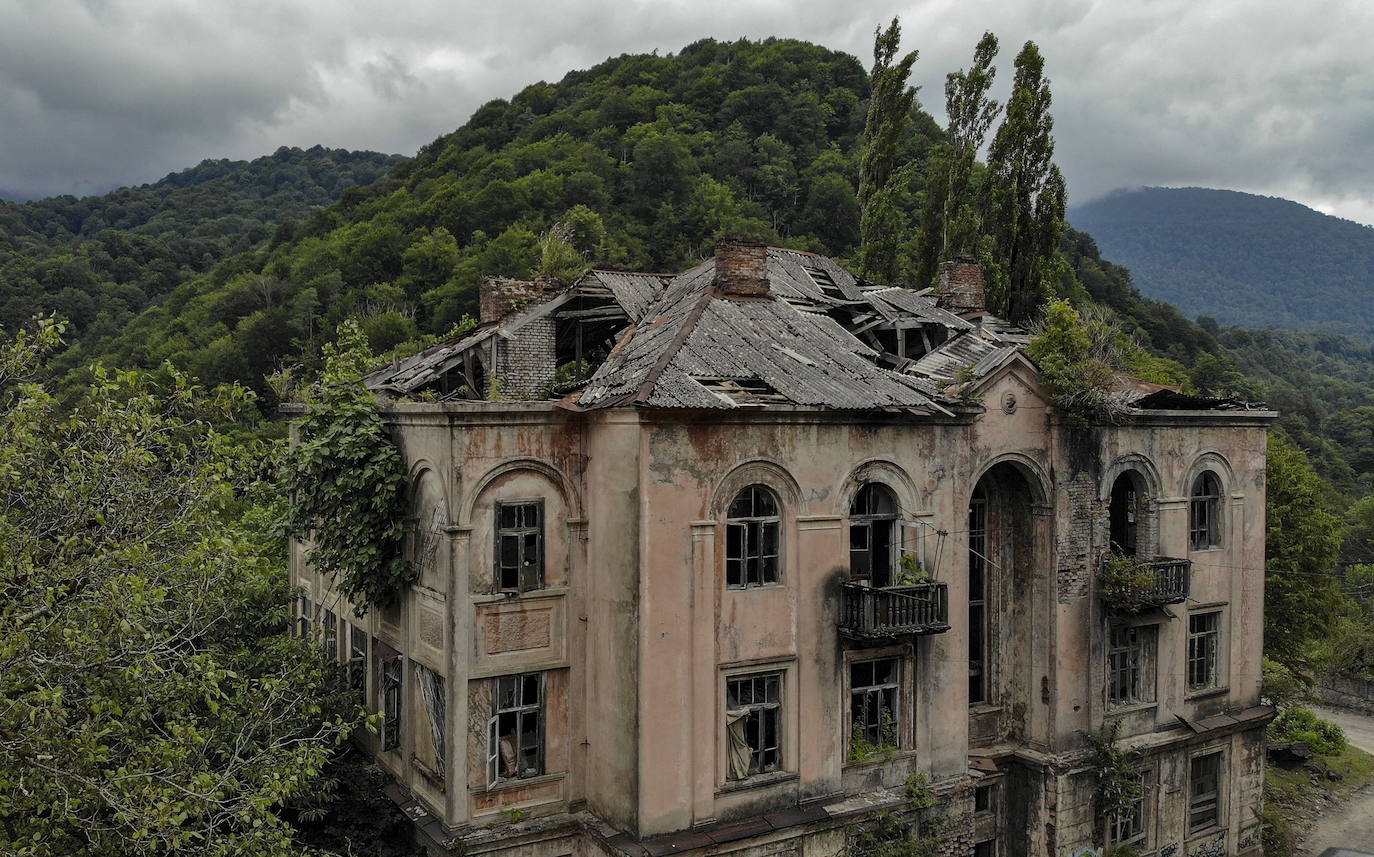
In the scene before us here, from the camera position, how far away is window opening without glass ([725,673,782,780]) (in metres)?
15.1

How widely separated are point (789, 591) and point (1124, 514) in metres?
10.0

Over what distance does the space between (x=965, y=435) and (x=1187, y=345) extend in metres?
72.2

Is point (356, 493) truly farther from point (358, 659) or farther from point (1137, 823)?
point (1137, 823)

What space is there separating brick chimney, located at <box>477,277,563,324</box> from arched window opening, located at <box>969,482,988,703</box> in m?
11.0

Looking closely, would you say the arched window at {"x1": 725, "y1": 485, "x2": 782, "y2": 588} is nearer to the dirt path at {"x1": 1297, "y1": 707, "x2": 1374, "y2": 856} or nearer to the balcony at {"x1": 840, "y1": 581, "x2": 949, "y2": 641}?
the balcony at {"x1": 840, "y1": 581, "x2": 949, "y2": 641}

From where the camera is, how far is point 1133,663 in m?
20.3

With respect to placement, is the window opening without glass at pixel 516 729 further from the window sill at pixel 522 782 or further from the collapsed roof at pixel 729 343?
the collapsed roof at pixel 729 343

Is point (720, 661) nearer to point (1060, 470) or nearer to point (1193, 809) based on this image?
point (1060, 470)

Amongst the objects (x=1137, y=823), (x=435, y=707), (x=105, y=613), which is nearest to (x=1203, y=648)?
(x=1137, y=823)

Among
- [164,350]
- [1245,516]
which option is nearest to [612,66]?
[164,350]

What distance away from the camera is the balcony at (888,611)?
15523 mm

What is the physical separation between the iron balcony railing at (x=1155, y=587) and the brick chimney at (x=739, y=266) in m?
10.0

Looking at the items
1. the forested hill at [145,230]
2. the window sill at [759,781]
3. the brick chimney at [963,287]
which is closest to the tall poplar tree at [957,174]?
the brick chimney at [963,287]

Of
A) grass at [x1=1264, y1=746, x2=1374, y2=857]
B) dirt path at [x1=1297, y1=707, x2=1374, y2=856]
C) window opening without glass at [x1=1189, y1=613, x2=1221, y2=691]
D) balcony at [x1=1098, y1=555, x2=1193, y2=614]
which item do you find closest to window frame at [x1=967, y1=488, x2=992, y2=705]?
balcony at [x1=1098, y1=555, x2=1193, y2=614]
